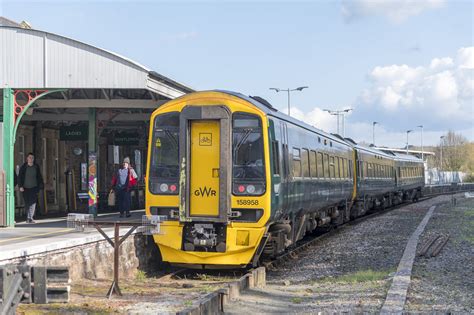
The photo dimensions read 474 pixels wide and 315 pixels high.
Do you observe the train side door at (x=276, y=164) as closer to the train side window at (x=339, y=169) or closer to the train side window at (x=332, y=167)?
the train side window at (x=332, y=167)

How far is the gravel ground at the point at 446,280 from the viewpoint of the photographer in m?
8.40

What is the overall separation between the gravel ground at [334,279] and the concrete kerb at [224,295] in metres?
0.13

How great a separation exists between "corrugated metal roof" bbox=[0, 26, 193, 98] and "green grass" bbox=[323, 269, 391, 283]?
22.6 feet

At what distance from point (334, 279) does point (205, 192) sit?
269cm

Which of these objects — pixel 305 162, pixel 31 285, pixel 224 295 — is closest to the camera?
pixel 31 285

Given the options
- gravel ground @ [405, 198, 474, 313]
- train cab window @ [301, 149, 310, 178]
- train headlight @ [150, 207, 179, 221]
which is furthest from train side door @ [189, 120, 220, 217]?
gravel ground @ [405, 198, 474, 313]

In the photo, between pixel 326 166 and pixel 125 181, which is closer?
pixel 125 181

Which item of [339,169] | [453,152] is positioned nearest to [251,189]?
[339,169]

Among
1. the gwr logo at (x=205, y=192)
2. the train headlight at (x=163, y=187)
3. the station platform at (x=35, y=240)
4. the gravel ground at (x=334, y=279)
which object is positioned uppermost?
the train headlight at (x=163, y=187)

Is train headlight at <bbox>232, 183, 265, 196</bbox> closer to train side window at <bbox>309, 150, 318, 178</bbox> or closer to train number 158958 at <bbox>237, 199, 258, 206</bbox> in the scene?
train number 158958 at <bbox>237, 199, 258, 206</bbox>

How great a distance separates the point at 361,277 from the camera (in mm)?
10992

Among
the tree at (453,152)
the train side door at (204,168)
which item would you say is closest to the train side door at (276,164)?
the train side door at (204,168)

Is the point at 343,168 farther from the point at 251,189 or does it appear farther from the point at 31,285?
the point at 31,285

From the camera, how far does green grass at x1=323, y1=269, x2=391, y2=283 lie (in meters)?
10.8
